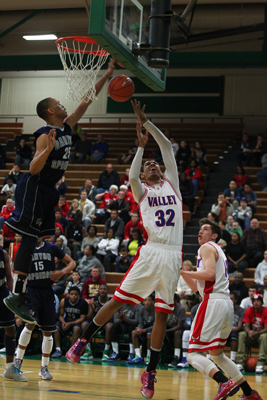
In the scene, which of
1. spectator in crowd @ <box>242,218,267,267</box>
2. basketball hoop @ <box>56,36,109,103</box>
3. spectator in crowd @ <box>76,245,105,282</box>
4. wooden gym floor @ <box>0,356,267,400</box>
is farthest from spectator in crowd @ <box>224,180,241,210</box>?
basketball hoop @ <box>56,36,109,103</box>

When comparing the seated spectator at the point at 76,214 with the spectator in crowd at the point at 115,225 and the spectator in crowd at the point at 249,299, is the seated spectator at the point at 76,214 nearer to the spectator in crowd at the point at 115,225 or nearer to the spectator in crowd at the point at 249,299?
the spectator in crowd at the point at 115,225

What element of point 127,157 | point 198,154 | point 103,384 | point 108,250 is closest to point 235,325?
point 108,250

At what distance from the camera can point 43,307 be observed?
7.35 metres

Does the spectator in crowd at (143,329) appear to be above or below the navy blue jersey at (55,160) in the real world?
below

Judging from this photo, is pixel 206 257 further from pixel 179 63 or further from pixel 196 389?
pixel 179 63

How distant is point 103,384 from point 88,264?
5479 millimetres

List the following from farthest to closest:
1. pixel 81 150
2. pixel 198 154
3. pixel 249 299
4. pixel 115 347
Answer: pixel 81 150 < pixel 198 154 < pixel 249 299 < pixel 115 347

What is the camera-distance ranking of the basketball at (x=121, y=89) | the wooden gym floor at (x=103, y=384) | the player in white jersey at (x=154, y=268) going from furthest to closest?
the basketball at (x=121, y=89)
the wooden gym floor at (x=103, y=384)
the player in white jersey at (x=154, y=268)

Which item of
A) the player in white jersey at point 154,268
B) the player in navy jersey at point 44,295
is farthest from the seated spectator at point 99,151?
the player in white jersey at point 154,268

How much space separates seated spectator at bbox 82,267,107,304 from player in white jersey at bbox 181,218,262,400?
580cm

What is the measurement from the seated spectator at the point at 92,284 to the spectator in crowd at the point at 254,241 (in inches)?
141

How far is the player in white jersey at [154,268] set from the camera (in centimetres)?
547

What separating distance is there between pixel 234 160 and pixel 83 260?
851 centimetres

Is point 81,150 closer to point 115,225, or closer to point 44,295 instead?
point 115,225
